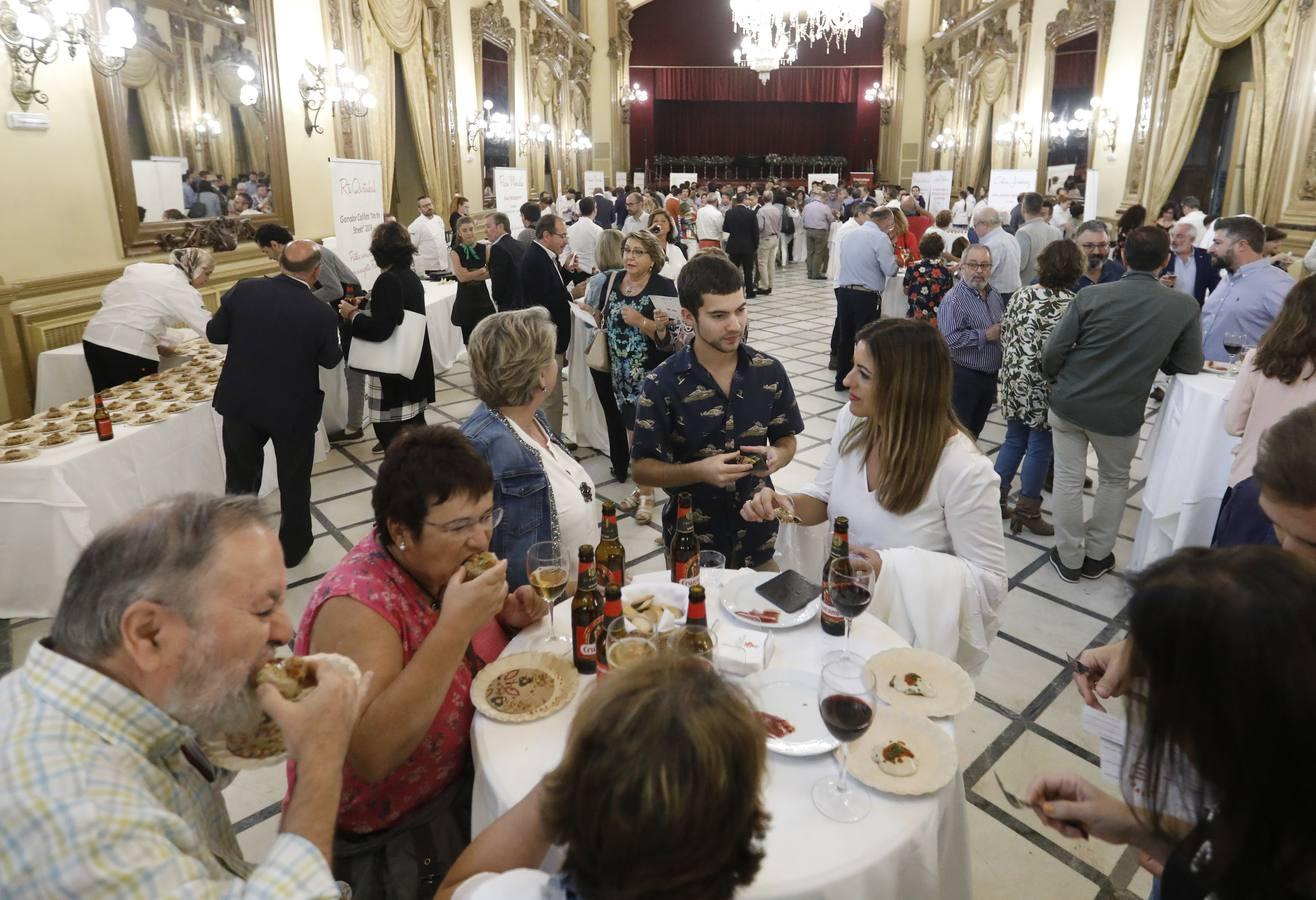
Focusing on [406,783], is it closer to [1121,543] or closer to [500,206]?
[1121,543]

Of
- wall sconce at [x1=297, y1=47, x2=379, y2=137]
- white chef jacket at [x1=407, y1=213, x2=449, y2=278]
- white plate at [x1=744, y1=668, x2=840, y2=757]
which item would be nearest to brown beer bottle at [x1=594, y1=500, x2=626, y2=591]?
white plate at [x1=744, y1=668, x2=840, y2=757]

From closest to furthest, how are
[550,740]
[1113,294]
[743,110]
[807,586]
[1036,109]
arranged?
[550,740] → [807,586] → [1113,294] → [1036,109] → [743,110]

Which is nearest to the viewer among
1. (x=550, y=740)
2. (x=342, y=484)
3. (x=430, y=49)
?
(x=550, y=740)

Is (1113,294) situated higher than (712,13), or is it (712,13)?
(712,13)

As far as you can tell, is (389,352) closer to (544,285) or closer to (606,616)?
(544,285)

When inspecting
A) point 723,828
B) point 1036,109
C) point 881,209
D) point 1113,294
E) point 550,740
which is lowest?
point 550,740

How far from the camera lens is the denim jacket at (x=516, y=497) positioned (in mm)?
2068

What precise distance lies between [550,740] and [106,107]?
5.74 metres

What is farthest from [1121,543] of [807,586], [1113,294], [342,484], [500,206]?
[500,206]

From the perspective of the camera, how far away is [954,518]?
1985mm

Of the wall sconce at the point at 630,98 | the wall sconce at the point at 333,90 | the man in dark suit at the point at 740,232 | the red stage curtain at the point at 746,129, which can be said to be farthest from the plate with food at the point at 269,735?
the red stage curtain at the point at 746,129

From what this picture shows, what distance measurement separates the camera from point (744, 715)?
852mm

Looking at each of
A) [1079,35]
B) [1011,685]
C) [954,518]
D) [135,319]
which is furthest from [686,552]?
[1079,35]

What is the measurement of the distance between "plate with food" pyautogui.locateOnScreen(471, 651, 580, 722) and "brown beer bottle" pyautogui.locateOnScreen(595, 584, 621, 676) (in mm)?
62
